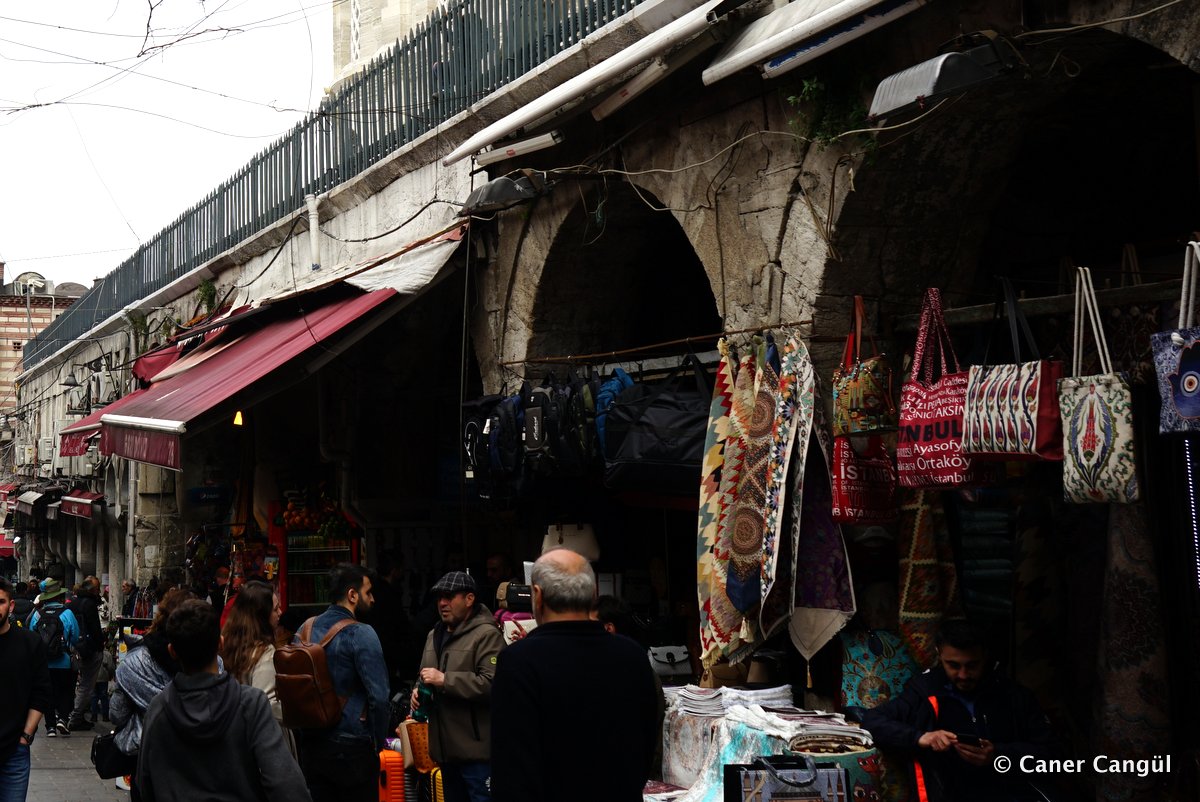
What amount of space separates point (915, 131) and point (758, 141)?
951mm

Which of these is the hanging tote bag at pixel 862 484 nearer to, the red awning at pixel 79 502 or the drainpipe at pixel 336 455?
the drainpipe at pixel 336 455

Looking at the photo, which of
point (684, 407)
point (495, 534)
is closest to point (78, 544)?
point (495, 534)

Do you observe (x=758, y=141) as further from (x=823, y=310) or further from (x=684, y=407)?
(x=684, y=407)

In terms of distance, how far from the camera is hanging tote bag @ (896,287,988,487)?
458 cm

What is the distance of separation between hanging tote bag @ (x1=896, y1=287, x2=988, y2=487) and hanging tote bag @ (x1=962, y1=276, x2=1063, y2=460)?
78mm

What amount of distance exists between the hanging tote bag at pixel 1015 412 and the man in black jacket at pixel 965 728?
615mm

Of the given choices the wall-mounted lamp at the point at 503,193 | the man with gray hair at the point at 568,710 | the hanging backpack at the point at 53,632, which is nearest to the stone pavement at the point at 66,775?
the hanging backpack at the point at 53,632

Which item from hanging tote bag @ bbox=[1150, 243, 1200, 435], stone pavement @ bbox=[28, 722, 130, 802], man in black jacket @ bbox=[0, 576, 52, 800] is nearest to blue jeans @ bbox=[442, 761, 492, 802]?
man in black jacket @ bbox=[0, 576, 52, 800]

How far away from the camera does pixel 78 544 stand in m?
23.6

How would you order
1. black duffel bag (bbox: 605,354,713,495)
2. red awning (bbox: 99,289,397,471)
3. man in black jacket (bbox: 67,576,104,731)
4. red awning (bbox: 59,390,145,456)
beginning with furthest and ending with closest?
man in black jacket (bbox: 67,576,104,731)
red awning (bbox: 59,390,145,456)
red awning (bbox: 99,289,397,471)
black duffel bag (bbox: 605,354,713,495)

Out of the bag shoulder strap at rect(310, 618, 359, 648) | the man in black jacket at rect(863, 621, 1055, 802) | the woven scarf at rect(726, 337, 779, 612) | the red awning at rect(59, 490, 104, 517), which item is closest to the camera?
the man in black jacket at rect(863, 621, 1055, 802)

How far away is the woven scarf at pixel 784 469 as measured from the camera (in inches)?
209

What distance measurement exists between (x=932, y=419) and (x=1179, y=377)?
1.06 meters

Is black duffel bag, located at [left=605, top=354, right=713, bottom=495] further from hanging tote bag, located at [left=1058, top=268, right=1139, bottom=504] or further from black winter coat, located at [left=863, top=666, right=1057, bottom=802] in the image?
hanging tote bag, located at [left=1058, top=268, right=1139, bottom=504]
